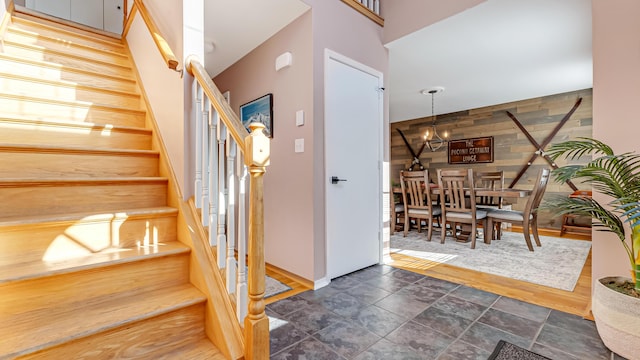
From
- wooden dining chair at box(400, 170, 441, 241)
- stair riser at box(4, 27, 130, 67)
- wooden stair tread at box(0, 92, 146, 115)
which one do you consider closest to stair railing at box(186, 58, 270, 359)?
wooden stair tread at box(0, 92, 146, 115)

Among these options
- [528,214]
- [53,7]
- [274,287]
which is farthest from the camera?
[53,7]

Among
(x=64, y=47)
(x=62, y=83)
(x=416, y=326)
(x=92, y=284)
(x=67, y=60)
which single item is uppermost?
(x=64, y=47)

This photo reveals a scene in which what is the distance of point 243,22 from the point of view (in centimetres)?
263

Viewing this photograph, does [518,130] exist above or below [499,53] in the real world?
below

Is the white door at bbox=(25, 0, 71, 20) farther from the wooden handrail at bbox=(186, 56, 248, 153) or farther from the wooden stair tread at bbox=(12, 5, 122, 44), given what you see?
the wooden handrail at bbox=(186, 56, 248, 153)

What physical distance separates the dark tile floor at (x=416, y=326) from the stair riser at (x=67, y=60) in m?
2.50

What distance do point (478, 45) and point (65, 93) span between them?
12.9 feet

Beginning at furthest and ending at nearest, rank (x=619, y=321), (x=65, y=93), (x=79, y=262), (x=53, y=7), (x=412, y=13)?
1. (x=53, y=7)
2. (x=412, y=13)
3. (x=65, y=93)
4. (x=619, y=321)
5. (x=79, y=262)

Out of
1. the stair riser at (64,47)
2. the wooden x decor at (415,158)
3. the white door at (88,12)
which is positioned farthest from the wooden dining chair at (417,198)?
the white door at (88,12)

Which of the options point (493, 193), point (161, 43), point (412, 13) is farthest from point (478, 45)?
point (161, 43)

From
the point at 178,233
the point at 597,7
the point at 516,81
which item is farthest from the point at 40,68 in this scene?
the point at 516,81

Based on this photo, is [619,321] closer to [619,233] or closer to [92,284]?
[619,233]

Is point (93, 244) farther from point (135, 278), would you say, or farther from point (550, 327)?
point (550, 327)

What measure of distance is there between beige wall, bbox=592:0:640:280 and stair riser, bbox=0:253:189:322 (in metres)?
2.54
